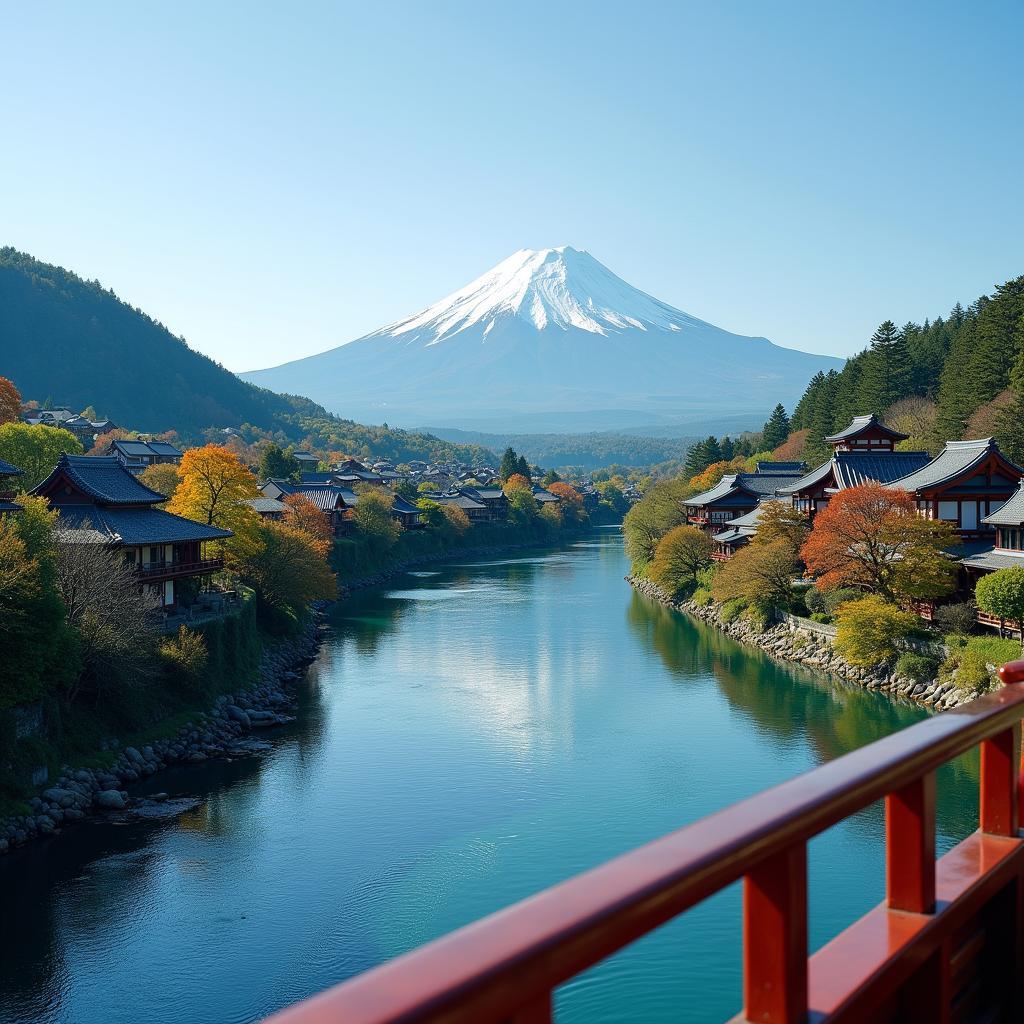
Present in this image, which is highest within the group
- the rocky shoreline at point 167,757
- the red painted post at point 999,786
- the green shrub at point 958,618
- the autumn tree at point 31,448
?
the autumn tree at point 31,448

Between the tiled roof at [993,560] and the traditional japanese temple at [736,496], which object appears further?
the traditional japanese temple at [736,496]

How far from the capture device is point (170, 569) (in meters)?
18.4

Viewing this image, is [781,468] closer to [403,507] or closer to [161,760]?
[403,507]

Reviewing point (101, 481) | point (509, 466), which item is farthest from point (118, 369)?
point (101, 481)

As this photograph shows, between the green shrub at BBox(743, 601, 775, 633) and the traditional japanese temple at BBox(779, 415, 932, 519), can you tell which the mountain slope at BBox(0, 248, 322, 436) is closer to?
the traditional japanese temple at BBox(779, 415, 932, 519)

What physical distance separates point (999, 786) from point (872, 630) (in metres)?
17.1

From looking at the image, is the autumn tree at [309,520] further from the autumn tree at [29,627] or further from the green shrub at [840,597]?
the autumn tree at [29,627]

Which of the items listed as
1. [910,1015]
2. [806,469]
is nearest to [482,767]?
[910,1015]

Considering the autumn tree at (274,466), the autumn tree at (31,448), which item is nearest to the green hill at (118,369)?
the autumn tree at (274,466)

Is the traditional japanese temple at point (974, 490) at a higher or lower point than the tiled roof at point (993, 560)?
higher

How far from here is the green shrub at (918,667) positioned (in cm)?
1716

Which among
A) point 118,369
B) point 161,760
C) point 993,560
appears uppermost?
point 118,369

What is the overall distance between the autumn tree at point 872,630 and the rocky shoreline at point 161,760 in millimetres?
9930

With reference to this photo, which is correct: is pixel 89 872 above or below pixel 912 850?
below
